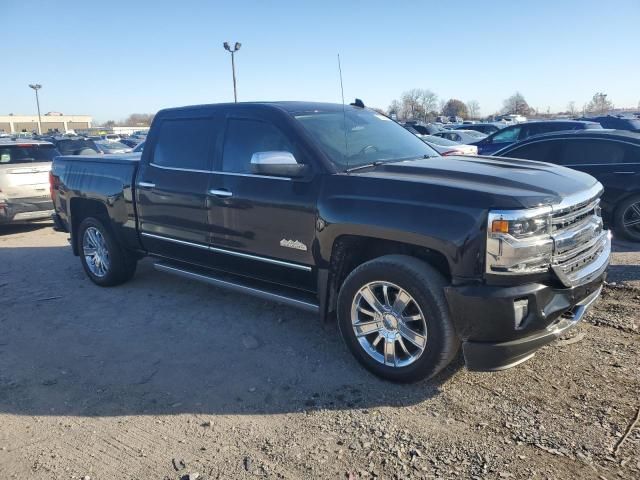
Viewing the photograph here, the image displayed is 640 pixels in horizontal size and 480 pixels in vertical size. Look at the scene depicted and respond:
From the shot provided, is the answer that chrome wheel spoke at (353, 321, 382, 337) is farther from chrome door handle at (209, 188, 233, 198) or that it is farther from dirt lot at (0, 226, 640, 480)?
chrome door handle at (209, 188, 233, 198)

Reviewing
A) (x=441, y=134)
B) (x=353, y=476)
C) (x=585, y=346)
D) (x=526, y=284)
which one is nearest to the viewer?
(x=353, y=476)

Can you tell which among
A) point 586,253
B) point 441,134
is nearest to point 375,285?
point 586,253

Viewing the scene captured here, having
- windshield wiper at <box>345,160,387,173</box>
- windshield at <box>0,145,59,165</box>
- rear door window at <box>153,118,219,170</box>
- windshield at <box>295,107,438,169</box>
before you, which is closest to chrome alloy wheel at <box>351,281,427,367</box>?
windshield wiper at <box>345,160,387,173</box>

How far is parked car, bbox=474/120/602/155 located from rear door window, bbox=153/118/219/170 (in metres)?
10.5

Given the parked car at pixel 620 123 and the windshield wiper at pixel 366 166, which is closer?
the windshield wiper at pixel 366 166

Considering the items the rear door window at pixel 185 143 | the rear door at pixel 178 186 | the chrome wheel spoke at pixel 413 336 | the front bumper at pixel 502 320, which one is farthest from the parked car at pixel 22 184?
the front bumper at pixel 502 320

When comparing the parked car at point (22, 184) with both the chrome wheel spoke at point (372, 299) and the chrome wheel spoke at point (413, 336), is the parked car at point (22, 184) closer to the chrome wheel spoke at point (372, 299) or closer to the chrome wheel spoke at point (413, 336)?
the chrome wheel spoke at point (372, 299)

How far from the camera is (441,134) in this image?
21.6 metres

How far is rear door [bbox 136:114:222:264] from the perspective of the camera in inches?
187

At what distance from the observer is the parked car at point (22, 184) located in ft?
29.9

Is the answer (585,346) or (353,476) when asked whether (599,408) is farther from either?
→ (353,476)

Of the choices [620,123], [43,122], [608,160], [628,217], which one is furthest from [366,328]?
[43,122]

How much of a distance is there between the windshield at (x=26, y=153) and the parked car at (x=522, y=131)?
10.2 meters

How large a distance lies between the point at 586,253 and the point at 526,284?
0.72 meters
